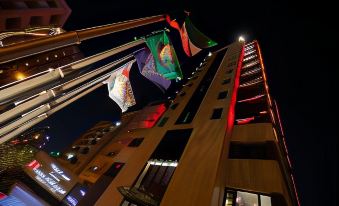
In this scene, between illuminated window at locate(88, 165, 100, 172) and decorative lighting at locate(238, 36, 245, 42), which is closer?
illuminated window at locate(88, 165, 100, 172)

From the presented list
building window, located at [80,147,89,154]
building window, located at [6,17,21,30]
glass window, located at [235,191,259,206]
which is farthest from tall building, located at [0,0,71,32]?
glass window, located at [235,191,259,206]

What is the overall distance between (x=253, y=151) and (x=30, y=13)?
34.5 meters

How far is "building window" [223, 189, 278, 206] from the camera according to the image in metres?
11.6

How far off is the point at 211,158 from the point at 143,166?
581 centimetres

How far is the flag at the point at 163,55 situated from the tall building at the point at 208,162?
5.83 m

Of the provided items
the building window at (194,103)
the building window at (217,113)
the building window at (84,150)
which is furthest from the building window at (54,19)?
the building window at (217,113)

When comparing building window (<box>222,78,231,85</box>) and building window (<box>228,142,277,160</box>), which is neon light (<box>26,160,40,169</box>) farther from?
building window (<box>222,78,231,85</box>)

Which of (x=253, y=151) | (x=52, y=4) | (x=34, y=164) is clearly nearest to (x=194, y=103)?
(x=253, y=151)

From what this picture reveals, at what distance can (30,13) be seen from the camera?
32.2 metres

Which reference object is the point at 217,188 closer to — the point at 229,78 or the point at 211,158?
the point at 211,158

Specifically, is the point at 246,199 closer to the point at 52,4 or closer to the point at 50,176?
the point at 50,176

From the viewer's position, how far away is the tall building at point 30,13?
29.5 meters

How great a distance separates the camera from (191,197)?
1163cm

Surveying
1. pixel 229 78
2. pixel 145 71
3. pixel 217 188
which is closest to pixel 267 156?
pixel 217 188
